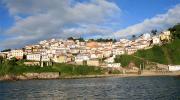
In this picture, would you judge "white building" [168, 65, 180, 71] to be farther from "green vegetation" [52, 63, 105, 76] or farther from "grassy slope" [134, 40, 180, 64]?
"green vegetation" [52, 63, 105, 76]

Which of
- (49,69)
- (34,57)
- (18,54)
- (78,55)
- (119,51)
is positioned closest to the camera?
(49,69)

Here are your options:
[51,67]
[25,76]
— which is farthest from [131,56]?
[25,76]

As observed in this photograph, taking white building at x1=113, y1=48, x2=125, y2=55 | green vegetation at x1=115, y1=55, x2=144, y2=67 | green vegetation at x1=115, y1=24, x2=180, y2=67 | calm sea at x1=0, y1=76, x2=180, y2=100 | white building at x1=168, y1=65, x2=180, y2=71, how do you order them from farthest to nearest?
white building at x1=113, y1=48, x2=125, y2=55 < green vegetation at x1=115, y1=24, x2=180, y2=67 < green vegetation at x1=115, y1=55, x2=144, y2=67 < white building at x1=168, y1=65, x2=180, y2=71 < calm sea at x1=0, y1=76, x2=180, y2=100

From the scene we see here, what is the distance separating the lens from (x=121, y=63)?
551ft

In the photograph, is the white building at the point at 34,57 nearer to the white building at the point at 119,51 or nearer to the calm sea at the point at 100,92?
the white building at the point at 119,51

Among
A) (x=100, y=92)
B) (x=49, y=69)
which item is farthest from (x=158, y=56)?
(x=100, y=92)

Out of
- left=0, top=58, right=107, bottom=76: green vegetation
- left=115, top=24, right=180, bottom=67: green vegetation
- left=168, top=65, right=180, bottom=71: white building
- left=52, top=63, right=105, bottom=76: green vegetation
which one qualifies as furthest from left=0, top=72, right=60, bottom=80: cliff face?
left=168, top=65, right=180, bottom=71: white building

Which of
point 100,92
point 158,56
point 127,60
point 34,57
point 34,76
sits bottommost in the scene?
point 100,92

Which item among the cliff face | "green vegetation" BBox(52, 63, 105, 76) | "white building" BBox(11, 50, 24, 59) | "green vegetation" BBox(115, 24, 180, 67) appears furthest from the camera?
"white building" BBox(11, 50, 24, 59)

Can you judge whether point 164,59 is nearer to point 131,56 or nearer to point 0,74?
point 131,56

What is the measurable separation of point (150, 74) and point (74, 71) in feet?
112

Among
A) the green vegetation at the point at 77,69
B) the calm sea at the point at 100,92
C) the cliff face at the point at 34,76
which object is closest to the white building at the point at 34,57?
the green vegetation at the point at 77,69

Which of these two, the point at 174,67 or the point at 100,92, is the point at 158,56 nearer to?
the point at 174,67

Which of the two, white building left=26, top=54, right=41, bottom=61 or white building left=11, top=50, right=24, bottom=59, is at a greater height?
white building left=11, top=50, right=24, bottom=59
